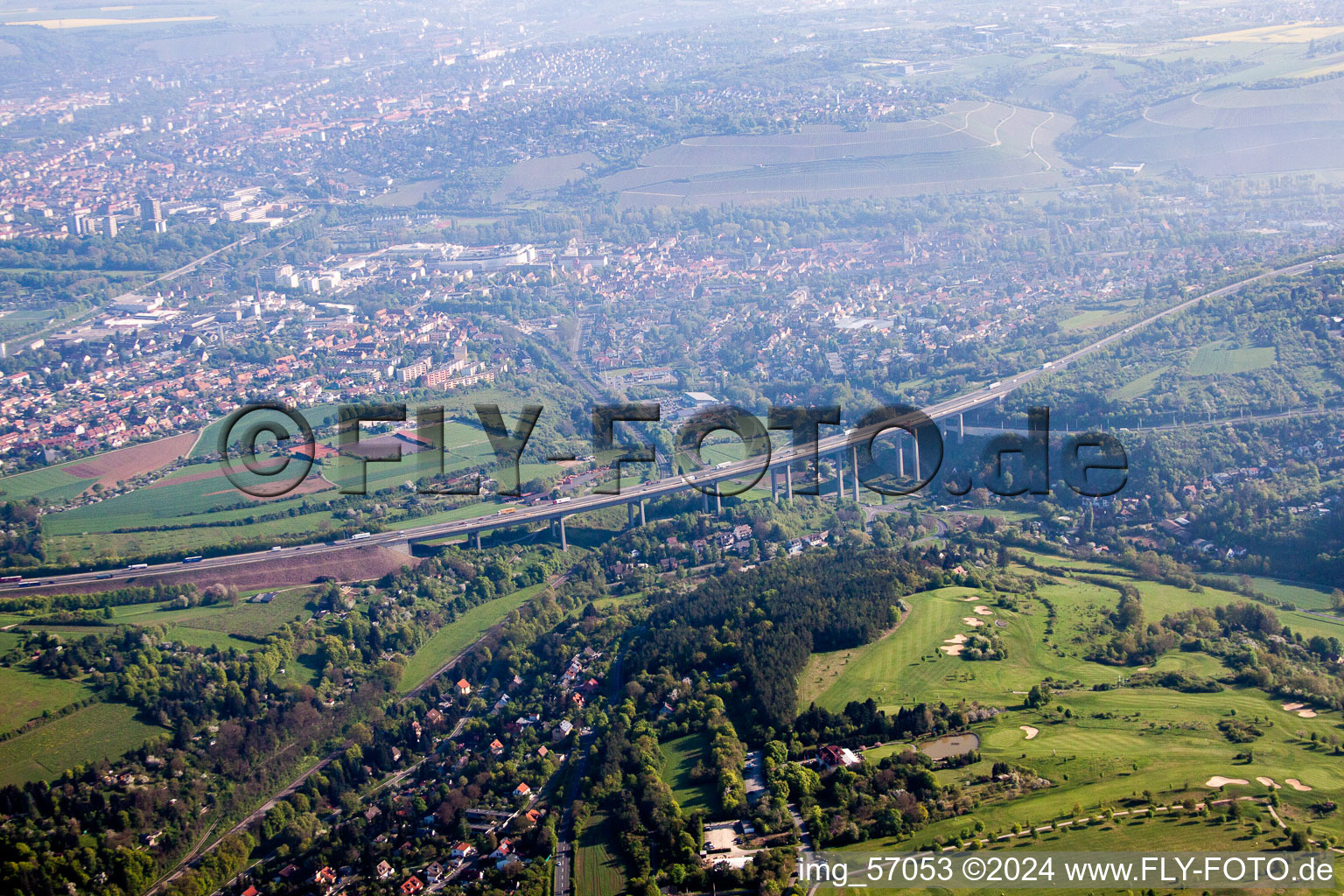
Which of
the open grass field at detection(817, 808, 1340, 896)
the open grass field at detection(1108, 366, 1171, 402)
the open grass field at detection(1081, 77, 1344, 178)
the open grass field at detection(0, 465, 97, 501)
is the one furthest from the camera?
the open grass field at detection(1081, 77, 1344, 178)

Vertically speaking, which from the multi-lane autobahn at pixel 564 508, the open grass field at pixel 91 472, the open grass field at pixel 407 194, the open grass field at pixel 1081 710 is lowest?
the open grass field at pixel 1081 710

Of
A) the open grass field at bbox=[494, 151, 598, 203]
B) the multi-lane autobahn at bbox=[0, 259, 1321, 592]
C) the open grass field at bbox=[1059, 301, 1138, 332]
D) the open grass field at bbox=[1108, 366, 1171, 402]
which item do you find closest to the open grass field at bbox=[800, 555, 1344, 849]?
the multi-lane autobahn at bbox=[0, 259, 1321, 592]

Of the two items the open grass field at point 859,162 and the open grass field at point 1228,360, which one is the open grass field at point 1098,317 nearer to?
the open grass field at point 1228,360

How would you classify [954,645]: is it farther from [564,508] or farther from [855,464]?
[855,464]

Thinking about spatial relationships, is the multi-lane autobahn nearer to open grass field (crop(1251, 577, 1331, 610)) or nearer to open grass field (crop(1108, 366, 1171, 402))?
open grass field (crop(1108, 366, 1171, 402))

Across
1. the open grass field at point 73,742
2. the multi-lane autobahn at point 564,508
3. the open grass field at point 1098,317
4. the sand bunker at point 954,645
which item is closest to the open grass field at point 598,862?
the sand bunker at point 954,645

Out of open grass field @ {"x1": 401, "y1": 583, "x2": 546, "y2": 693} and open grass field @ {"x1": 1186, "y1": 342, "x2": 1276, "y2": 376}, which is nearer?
open grass field @ {"x1": 401, "y1": 583, "x2": 546, "y2": 693}

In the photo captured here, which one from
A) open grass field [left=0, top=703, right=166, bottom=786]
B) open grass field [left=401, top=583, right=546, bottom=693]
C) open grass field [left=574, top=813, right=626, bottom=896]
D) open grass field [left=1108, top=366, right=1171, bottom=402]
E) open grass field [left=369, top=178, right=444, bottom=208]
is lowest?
open grass field [left=401, top=583, right=546, bottom=693]
